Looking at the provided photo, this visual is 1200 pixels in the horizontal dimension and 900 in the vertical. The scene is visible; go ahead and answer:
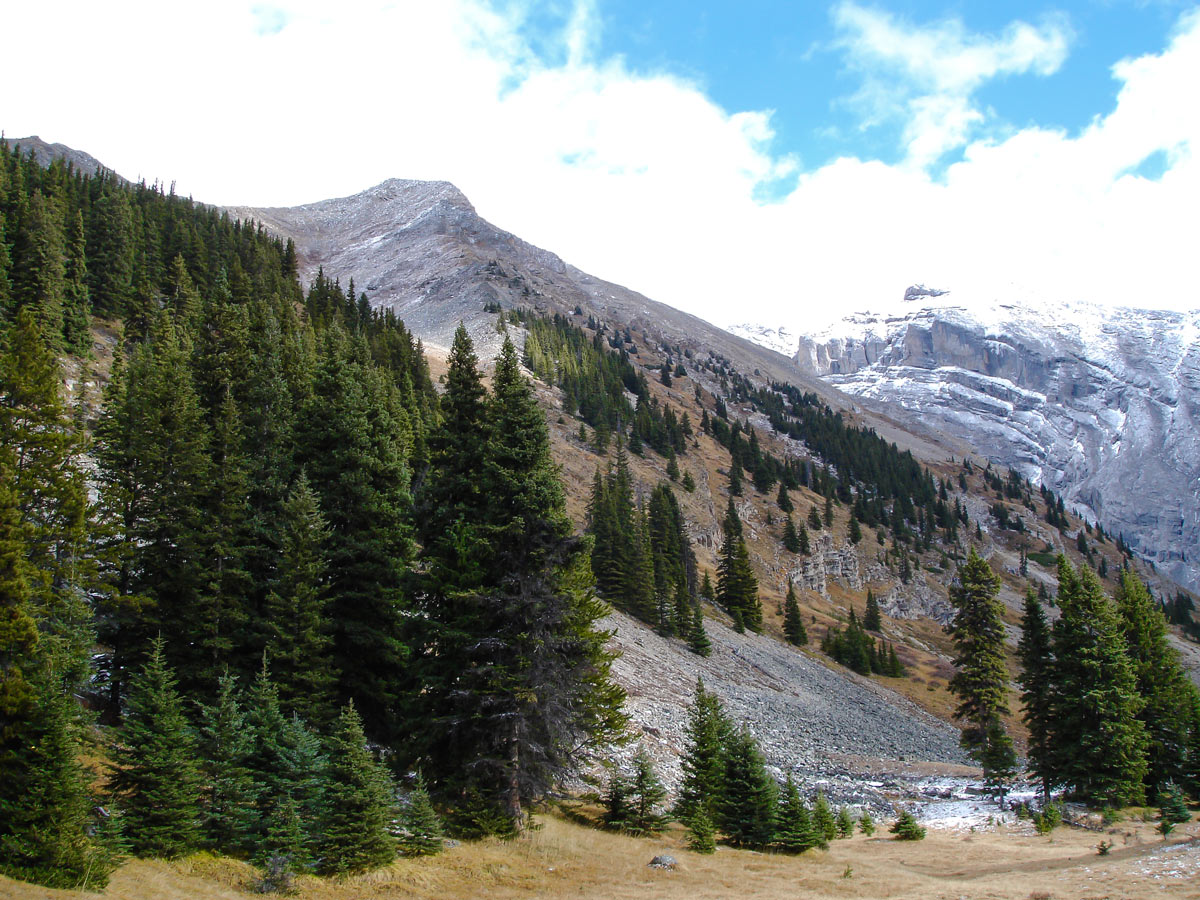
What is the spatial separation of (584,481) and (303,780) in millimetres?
80481

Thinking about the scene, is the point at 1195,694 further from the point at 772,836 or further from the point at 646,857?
the point at 646,857

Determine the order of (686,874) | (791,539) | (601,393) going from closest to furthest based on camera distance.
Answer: (686,874) → (791,539) → (601,393)

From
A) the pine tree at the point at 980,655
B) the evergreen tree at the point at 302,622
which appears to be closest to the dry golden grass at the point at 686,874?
the evergreen tree at the point at 302,622

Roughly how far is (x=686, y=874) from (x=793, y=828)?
5.81 m

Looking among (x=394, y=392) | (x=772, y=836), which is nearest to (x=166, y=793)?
(x=772, y=836)

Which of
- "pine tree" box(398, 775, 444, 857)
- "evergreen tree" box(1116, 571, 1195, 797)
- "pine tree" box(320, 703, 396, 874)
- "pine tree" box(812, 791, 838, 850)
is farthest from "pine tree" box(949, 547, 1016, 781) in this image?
"pine tree" box(320, 703, 396, 874)

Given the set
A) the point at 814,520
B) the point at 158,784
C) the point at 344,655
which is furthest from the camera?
the point at 814,520

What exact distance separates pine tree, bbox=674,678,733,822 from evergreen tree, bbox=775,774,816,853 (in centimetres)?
213

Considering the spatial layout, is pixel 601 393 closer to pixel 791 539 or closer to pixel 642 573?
pixel 791 539

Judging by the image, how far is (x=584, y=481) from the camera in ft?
319

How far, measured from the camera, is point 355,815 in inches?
646

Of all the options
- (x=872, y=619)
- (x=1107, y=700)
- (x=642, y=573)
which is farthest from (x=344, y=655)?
(x=872, y=619)

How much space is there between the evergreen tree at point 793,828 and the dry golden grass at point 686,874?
0.43m

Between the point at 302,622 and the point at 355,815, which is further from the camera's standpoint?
the point at 302,622
